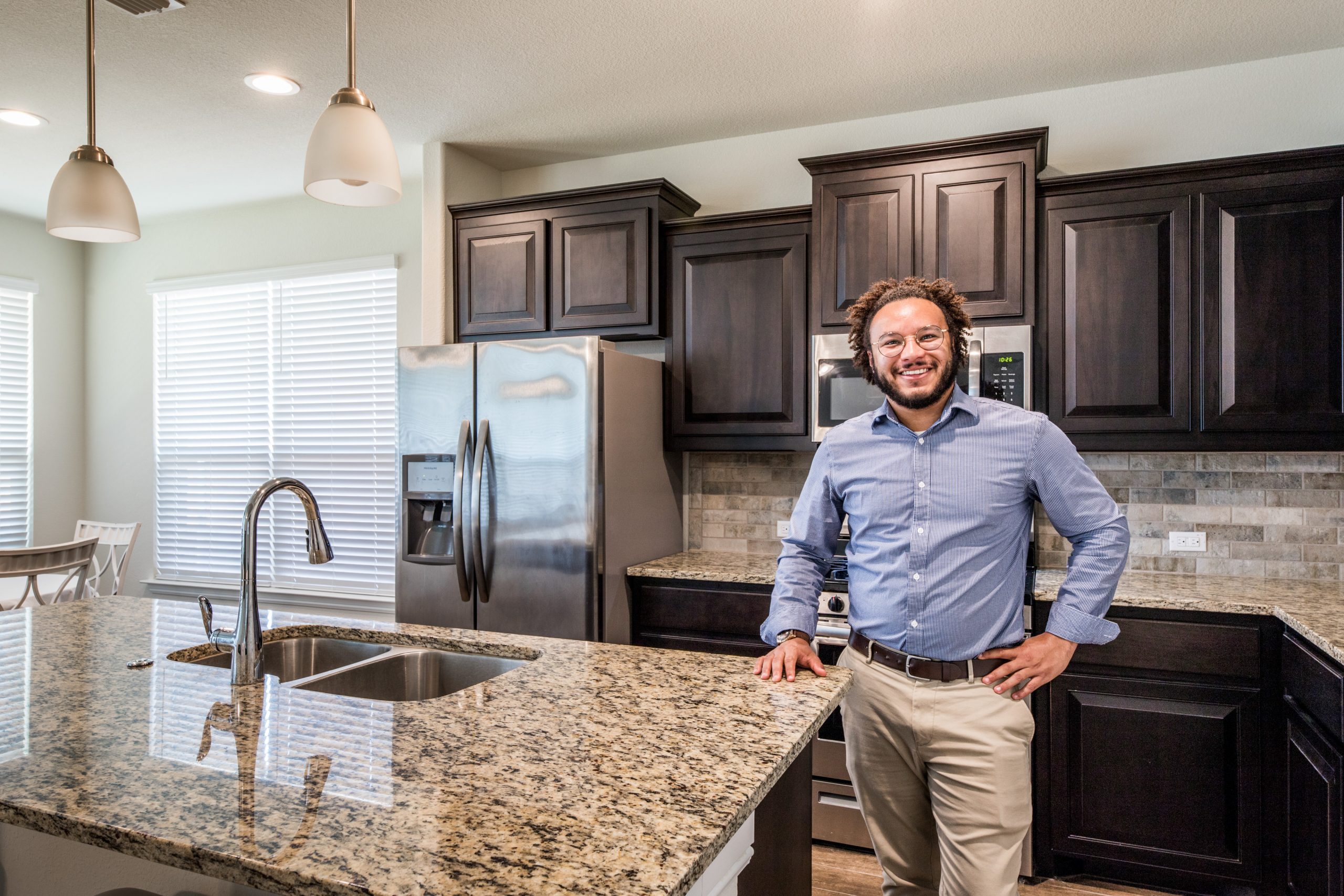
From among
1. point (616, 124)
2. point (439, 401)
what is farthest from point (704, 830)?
point (616, 124)

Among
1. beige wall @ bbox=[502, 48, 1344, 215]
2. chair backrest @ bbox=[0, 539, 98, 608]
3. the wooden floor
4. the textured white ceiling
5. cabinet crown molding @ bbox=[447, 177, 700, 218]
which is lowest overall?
the wooden floor

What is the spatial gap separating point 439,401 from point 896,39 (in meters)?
1.99

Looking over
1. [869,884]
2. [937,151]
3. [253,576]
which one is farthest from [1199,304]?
[253,576]

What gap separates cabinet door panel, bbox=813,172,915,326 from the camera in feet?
9.31

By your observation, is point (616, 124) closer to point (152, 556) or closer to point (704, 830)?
point (704, 830)

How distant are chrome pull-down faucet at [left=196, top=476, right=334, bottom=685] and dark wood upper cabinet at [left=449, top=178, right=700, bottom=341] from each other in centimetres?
195

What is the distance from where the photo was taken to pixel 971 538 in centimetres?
169

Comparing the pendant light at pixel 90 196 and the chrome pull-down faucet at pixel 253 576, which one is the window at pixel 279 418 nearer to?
the pendant light at pixel 90 196

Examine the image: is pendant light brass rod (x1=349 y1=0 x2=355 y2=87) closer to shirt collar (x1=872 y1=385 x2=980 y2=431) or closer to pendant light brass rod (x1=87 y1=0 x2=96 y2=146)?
pendant light brass rod (x1=87 y1=0 x2=96 y2=146)

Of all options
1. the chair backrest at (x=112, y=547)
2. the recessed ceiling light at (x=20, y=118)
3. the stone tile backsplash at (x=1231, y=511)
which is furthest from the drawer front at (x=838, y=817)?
the recessed ceiling light at (x=20, y=118)

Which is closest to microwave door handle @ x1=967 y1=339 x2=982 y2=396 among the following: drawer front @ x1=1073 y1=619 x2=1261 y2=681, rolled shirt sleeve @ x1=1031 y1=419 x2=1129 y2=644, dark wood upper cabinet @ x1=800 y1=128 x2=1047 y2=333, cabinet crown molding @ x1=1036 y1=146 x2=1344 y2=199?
dark wood upper cabinet @ x1=800 y1=128 x2=1047 y2=333

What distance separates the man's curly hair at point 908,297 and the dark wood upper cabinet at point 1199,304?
1058 millimetres

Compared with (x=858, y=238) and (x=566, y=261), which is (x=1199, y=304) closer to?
(x=858, y=238)

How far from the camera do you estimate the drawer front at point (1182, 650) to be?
2305mm
